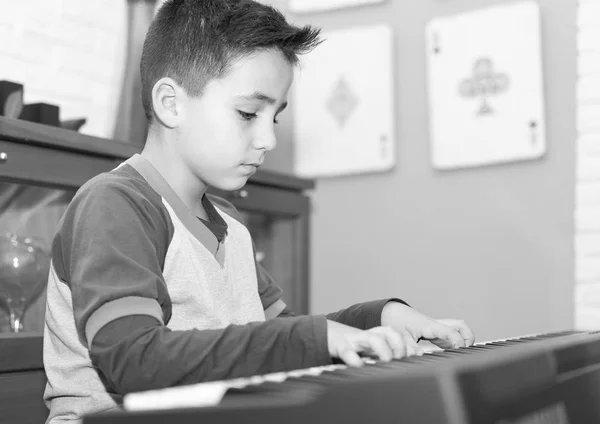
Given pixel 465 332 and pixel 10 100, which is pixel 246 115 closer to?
pixel 465 332

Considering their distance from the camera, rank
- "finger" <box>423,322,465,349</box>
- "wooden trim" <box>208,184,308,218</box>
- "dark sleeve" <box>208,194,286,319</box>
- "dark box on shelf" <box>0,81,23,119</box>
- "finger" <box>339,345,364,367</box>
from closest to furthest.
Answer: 1. "finger" <box>339,345,364,367</box>
2. "finger" <box>423,322,465,349</box>
3. "dark sleeve" <box>208,194,286,319</box>
4. "dark box on shelf" <box>0,81,23,119</box>
5. "wooden trim" <box>208,184,308,218</box>

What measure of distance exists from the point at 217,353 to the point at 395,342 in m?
0.18

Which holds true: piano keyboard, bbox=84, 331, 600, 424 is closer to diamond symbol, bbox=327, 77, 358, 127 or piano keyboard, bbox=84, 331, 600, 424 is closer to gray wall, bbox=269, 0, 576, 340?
gray wall, bbox=269, 0, 576, 340

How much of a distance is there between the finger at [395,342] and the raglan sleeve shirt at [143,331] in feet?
0.22

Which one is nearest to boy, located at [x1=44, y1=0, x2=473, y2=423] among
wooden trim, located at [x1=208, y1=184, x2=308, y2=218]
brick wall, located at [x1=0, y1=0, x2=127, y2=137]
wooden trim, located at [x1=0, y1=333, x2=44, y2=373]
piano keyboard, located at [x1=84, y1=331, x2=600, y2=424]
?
piano keyboard, located at [x1=84, y1=331, x2=600, y2=424]

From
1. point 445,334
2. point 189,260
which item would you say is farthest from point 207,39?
point 445,334

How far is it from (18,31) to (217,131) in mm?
1300

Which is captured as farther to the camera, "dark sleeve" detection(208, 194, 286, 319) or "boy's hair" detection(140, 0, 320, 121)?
"dark sleeve" detection(208, 194, 286, 319)

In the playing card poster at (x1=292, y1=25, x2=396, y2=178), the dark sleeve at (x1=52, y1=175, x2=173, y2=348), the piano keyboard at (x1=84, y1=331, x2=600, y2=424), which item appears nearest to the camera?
the piano keyboard at (x1=84, y1=331, x2=600, y2=424)

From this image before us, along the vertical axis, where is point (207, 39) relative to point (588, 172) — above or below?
above

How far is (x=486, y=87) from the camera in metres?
2.40

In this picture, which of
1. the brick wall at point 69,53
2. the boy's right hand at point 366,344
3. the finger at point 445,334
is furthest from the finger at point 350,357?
the brick wall at point 69,53

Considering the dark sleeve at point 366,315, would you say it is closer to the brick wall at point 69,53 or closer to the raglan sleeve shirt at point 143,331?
the raglan sleeve shirt at point 143,331

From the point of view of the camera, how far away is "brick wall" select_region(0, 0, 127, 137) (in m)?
2.23
